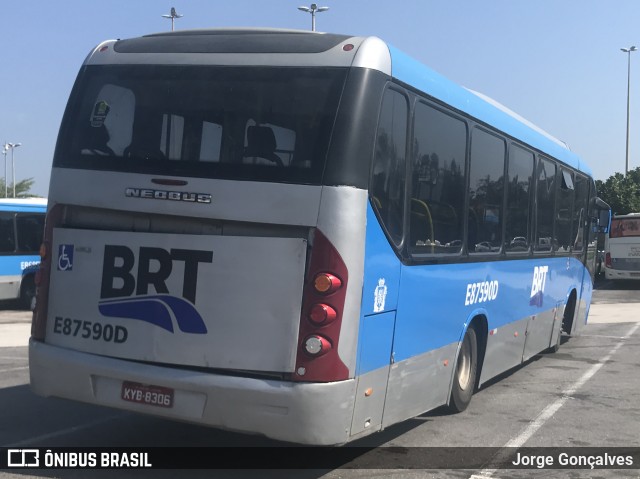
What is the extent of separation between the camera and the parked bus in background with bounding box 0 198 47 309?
1911 centimetres

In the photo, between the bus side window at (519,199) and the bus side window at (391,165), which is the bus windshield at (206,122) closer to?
the bus side window at (391,165)

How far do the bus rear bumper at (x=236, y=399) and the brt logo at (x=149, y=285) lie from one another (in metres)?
0.35

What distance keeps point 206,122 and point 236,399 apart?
6.56 ft

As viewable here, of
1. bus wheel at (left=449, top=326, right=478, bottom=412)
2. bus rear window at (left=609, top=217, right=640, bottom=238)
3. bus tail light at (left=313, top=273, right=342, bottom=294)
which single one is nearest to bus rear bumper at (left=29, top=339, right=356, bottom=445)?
bus tail light at (left=313, top=273, right=342, bottom=294)

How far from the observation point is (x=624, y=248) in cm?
2997

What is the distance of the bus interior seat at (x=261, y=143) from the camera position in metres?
5.92

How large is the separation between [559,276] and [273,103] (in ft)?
26.6

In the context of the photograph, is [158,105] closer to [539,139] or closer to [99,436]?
[99,436]

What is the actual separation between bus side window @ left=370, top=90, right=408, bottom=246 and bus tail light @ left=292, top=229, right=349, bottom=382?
63 cm

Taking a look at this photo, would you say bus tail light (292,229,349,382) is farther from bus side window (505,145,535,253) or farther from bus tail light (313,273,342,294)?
bus side window (505,145,535,253)

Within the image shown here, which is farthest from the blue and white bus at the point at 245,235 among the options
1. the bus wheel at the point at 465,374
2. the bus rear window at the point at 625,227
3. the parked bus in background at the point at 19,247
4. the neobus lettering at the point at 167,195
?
the bus rear window at the point at 625,227

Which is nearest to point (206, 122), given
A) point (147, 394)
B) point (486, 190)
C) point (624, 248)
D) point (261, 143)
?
point (261, 143)

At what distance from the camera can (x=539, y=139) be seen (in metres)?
11.2

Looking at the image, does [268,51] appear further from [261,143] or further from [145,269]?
[145,269]
